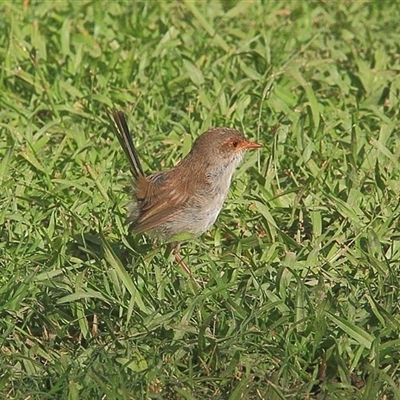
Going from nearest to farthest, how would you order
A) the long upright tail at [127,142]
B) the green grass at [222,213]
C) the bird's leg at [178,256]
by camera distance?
the green grass at [222,213], the bird's leg at [178,256], the long upright tail at [127,142]

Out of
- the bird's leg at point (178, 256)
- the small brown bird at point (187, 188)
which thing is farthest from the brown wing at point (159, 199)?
the bird's leg at point (178, 256)

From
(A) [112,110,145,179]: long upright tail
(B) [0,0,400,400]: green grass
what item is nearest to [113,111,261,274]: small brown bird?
(A) [112,110,145,179]: long upright tail

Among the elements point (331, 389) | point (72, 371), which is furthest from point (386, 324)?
point (72, 371)

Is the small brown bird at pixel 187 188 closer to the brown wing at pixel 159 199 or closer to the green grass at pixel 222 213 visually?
the brown wing at pixel 159 199

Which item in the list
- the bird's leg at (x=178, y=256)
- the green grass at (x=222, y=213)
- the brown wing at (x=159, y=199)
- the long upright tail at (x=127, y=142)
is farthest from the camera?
the long upright tail at (x=127, y=142)

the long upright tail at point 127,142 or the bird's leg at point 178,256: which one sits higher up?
the long upright tail at point 127,142
